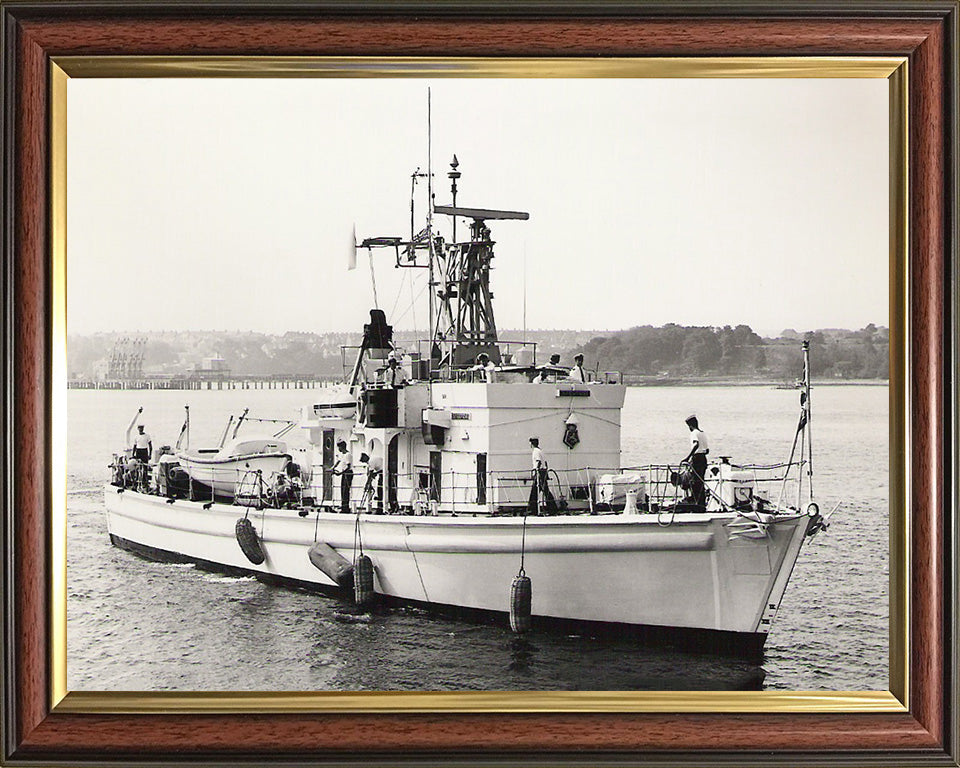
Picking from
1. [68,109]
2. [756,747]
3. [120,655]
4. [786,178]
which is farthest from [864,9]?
[120,655]

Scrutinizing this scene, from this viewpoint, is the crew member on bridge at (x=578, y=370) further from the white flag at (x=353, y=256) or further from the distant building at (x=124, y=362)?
the distant building at (x=124, y=362)

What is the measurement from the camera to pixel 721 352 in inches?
132

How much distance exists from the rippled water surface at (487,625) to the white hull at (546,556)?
0.76 ft

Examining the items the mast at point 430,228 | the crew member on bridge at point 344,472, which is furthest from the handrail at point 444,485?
the mast at point 430,228

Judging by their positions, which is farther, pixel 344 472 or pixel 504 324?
pixel 344 472

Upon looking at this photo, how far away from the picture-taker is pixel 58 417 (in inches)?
119

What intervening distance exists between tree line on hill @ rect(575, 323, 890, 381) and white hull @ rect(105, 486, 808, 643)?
660 millimetres

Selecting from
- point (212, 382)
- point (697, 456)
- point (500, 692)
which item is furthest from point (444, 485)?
point (500, 692)

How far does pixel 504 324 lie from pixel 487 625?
45.1 inches

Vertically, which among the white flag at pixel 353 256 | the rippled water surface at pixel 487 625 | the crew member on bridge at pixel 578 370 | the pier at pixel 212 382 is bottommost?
the rippled water surface at pixel 487 625

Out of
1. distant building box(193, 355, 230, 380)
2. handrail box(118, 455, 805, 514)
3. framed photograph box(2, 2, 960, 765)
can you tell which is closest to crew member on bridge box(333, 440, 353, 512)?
handrail box(118, 455, 805, 514)

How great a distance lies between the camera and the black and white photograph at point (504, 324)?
10.2 ft

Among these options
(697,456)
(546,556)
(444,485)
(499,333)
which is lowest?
(546,556)

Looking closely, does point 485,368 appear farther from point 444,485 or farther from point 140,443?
point 140,443
